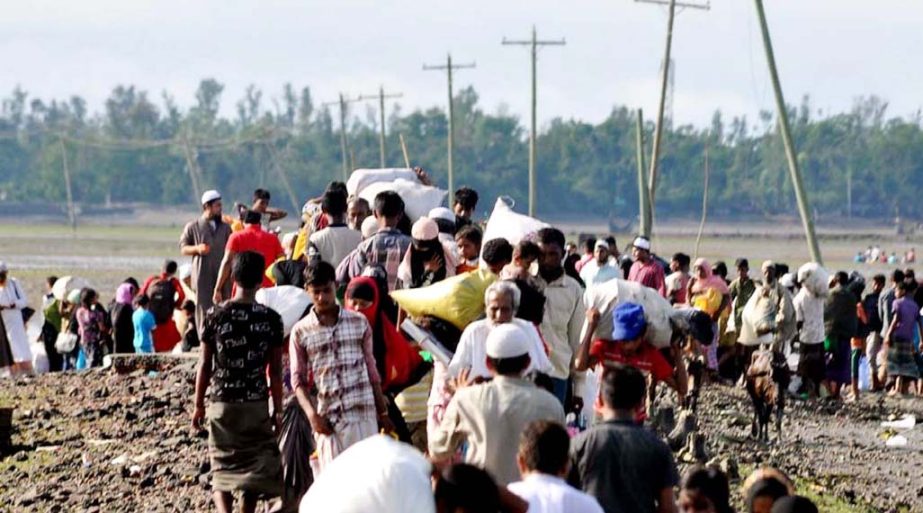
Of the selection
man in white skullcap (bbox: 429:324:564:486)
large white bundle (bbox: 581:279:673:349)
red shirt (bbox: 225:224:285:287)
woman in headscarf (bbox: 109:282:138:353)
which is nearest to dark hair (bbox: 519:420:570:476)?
man in white skullcap (bbox: 429:324:564:486)

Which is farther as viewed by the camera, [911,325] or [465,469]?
[911,325]

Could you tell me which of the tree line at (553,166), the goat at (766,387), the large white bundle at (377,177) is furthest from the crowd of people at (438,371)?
the tree line at (553,166)

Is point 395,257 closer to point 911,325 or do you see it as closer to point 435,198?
point 435,198

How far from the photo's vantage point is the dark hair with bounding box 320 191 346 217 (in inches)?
555

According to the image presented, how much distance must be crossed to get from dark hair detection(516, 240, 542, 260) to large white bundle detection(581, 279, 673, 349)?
2.12ft

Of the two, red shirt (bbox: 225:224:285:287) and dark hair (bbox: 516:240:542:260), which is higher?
dark hair (bbox: 516:240:542:260)

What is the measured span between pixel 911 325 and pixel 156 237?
299 ft

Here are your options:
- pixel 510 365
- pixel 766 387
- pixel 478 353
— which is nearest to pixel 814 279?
pixel 766 387

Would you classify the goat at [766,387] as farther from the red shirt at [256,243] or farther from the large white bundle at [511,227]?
the large white bundle at [511,227]

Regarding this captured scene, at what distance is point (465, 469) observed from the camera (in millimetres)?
7449

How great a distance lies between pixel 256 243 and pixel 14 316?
30.2 ft

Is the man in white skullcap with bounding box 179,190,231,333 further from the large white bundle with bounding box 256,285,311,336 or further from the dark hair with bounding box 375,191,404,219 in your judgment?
the large white bundle with bounding box 256,285,311,336

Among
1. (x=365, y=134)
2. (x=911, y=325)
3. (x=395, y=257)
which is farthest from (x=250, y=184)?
(x=395, y=257)

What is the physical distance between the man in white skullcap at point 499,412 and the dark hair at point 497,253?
2.05 m
